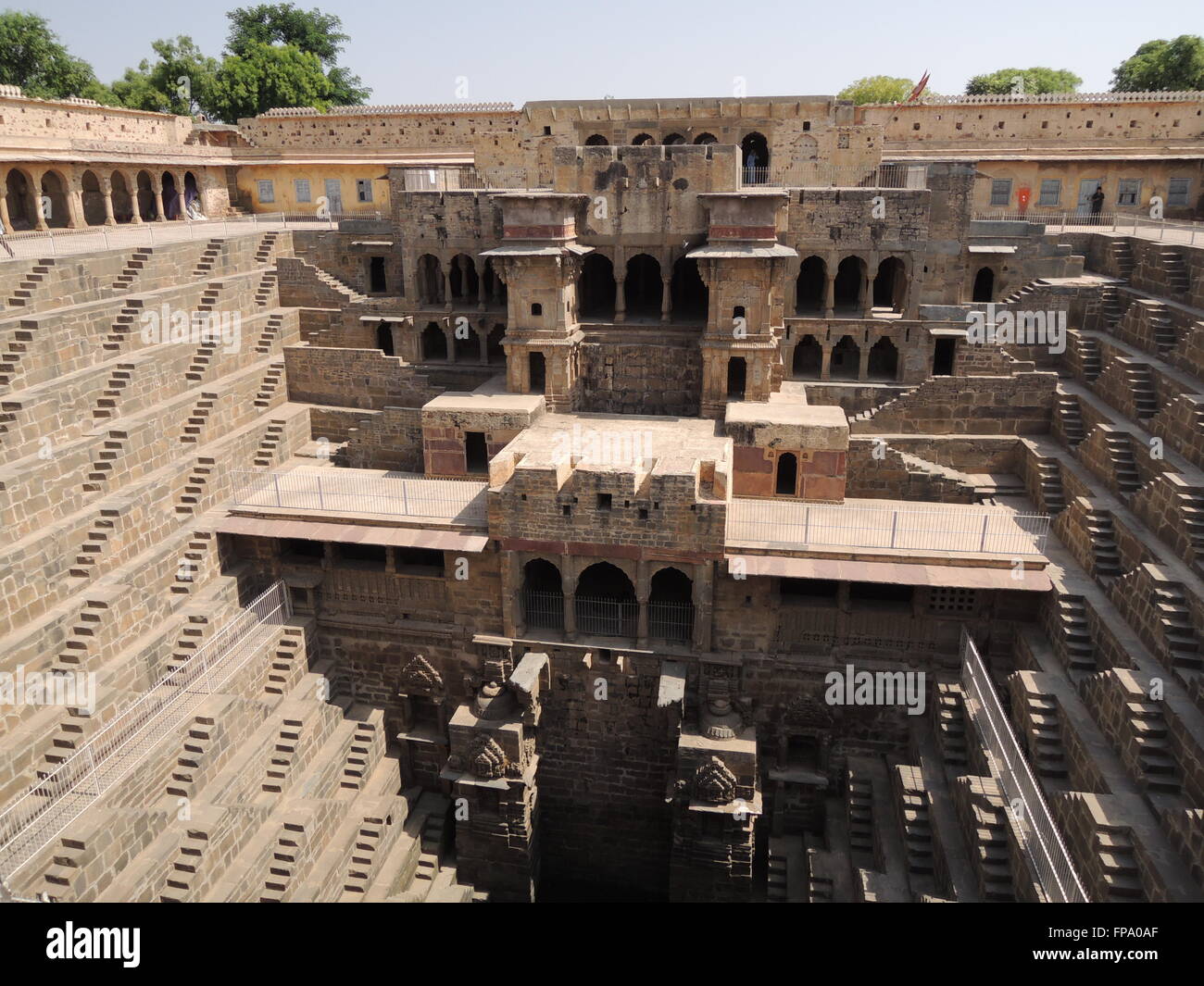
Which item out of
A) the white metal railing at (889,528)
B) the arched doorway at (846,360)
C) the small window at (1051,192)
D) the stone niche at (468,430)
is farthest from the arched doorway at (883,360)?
the small window at (1051,192)

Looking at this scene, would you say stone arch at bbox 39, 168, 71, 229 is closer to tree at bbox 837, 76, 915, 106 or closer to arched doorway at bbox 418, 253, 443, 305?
arched doorway at bbox 418, 253, 443, 305

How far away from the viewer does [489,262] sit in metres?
27.0

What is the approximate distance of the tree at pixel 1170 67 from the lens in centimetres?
5178

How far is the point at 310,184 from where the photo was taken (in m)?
40.3

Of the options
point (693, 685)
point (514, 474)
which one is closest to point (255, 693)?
A: point (514, 474)

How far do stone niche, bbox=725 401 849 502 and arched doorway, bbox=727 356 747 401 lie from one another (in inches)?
86.6

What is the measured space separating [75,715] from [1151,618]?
20.0 m

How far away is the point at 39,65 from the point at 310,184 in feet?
92.2

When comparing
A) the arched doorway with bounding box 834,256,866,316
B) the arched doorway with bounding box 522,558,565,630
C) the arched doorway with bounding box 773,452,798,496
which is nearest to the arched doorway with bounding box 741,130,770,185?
the arched doorway with bounding box 834,256,866,316

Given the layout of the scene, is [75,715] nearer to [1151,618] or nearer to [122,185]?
[1151,618]

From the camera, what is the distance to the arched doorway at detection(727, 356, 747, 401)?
23922mm

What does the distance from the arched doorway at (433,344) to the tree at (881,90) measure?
Result: 5065 centimetres

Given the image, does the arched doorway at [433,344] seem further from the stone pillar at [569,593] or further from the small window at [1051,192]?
the small window at [1051,192]

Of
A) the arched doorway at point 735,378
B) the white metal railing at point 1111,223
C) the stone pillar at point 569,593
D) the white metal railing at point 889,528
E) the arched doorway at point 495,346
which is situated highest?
the white metal railing at point 1111,223
